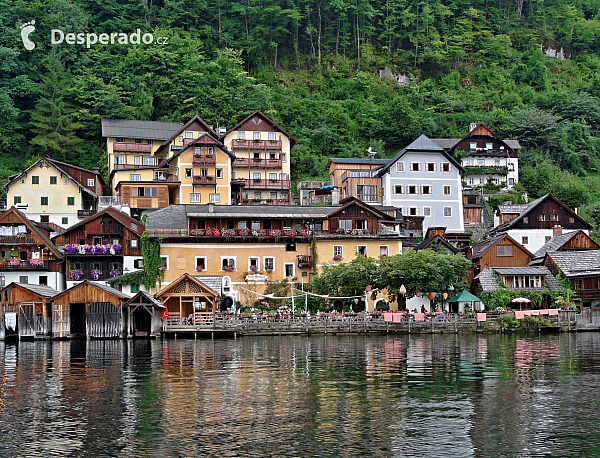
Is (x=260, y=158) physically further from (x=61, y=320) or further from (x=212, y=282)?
(x=61, y=320)

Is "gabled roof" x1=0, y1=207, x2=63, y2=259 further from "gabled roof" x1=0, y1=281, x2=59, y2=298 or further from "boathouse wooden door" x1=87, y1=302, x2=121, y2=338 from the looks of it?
"boathouse wooden door" x1=87, y1=302, x2=121, y2=338

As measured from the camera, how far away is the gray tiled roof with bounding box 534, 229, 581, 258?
7969 cm

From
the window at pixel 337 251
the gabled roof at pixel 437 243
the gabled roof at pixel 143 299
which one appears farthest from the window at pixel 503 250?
the gabled roof at pixel 143 299

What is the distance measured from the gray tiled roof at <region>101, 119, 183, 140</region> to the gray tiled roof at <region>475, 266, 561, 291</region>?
44.7 meters

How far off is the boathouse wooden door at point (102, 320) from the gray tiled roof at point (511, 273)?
31817mm

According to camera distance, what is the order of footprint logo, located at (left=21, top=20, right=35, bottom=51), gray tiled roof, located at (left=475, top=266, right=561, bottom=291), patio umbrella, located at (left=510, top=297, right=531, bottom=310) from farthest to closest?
footprint logo, located at (left=21, top=20, right=35, bottom=51) → gray tiled roof, located at (left=475, top=266, right=561, bottom=291) → patio umbrella, located at (left=510, top=297, right=531, bottom=310)

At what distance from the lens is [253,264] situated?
76.4 m

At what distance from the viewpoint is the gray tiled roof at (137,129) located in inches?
3920

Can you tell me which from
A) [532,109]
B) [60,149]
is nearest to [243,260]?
[60,149]

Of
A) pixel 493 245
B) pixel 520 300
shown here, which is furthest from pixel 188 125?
pixel 520 300

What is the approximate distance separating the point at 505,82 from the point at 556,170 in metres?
33.7

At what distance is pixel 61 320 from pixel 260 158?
40235mm

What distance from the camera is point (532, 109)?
122m

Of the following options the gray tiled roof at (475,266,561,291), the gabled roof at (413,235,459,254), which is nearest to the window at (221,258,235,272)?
the gabled roof at (413,235,459,254)
